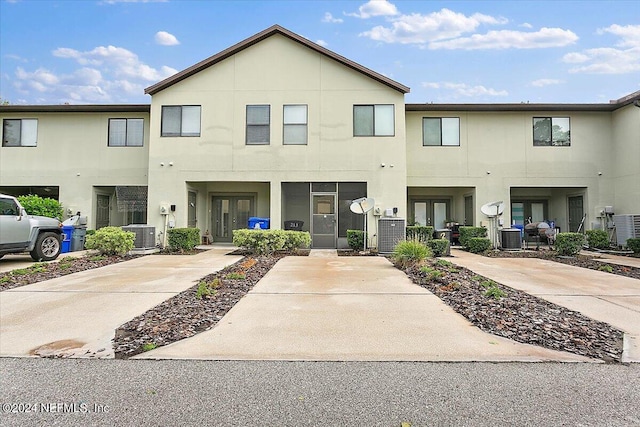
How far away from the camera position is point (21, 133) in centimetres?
1616

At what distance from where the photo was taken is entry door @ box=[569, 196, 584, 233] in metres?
16.1

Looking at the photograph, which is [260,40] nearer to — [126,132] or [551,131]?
[126,132]

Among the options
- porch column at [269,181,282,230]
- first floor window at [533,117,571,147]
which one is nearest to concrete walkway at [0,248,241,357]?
porch column at [269,181,282,230]

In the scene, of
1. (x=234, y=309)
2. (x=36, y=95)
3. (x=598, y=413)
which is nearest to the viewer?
(x=598, y=413)

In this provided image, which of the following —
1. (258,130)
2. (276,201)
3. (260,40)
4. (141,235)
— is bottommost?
(141,235)

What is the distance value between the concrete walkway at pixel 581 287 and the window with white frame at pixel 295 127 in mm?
7418

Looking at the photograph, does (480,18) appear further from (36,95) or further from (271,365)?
(36,95)

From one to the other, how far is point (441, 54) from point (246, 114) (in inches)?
396

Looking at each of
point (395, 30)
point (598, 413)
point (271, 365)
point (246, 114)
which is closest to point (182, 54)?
point (246, 114)

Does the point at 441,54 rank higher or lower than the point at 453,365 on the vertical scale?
higher

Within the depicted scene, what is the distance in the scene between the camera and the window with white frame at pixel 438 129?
15.9 meters

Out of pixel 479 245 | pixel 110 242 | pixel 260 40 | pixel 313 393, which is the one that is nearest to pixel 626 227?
pixel 479 245

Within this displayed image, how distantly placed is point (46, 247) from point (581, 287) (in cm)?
1300

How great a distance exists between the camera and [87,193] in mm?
16078
